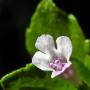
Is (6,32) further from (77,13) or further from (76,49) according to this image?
(76,49)

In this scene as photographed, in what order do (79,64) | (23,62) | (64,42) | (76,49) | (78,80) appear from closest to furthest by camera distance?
(64,42) < (78,80) < (79,64) < (76,49) < (23,62)

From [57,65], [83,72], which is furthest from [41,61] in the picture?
[83,72]

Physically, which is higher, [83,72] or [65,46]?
[65,46]

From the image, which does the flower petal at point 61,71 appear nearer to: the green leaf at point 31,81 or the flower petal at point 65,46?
the flower petal at point 65,46

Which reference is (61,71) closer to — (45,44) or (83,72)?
(45,44)

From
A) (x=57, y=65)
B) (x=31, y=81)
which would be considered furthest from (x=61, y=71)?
(x=31, y=81)

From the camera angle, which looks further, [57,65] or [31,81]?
[31,81]

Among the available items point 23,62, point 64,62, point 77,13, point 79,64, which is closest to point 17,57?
point 23,62

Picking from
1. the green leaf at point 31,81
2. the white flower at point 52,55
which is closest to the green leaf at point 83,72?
the green leaf at point 31,81
